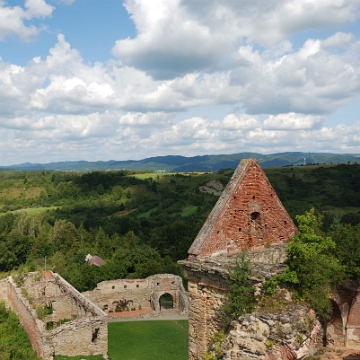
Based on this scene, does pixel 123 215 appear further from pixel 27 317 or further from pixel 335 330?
pixel 335 330

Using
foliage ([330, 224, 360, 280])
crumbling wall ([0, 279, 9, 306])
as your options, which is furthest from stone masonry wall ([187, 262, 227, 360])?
crumbling wall ([0, 279, 9, 306])

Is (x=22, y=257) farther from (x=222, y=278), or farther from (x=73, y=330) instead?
(x=222, y=278)

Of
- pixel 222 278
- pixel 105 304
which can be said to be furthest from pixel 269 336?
pixel 105 304

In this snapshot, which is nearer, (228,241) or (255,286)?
(255,286)

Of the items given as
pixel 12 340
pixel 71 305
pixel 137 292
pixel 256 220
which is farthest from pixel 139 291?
pixel 256 220

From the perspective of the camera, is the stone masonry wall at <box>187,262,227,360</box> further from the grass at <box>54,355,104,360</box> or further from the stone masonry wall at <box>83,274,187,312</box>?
the stone masonry wall at <box>83,274,187,312</box>
